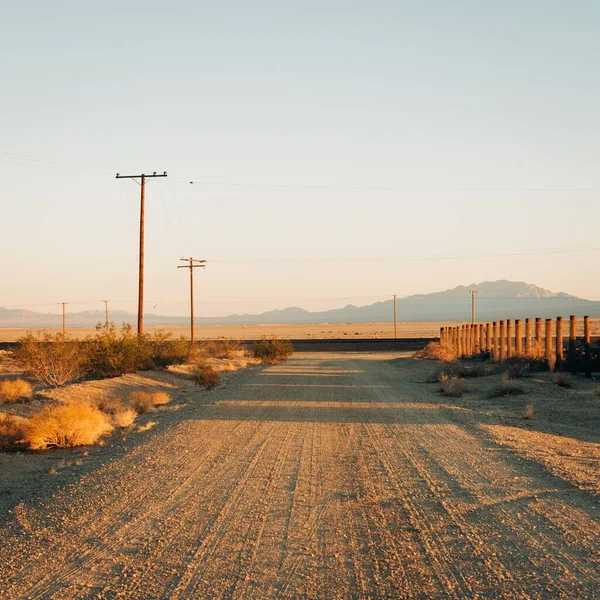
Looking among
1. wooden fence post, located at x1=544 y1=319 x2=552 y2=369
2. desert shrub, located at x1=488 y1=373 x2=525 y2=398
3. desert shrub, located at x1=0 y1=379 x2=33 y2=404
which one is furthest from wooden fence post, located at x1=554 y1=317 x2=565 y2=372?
desert shrub, located at x1=0 y1=379 x2=33 y2=404

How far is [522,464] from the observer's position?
11742 mm

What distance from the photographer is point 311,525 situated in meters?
7.99

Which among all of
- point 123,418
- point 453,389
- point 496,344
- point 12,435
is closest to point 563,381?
point 453,389

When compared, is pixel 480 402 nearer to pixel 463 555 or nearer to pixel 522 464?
pixel 522 464

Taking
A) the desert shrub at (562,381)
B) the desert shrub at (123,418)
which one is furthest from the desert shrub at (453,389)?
the desert shrub at (123,418)

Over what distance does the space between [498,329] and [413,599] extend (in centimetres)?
3713

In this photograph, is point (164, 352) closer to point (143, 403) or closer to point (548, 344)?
point (143, 403)

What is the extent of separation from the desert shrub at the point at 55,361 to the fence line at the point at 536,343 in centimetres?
1893

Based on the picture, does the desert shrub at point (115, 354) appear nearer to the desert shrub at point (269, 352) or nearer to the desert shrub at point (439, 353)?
the desert shrub at point (269, 352)

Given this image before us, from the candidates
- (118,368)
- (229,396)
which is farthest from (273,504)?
(118,368)

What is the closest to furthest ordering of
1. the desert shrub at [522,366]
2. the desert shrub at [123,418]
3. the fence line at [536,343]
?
the desert shrub at [123,418] → the fence line at [536,343] → the desert shrub at [522,366]

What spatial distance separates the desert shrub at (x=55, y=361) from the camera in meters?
27.4

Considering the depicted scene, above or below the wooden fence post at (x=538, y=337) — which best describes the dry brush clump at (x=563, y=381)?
below

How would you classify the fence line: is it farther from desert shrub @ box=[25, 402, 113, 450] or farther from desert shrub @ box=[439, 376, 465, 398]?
desert shrub @ box=[25, 402, 113, 450]
